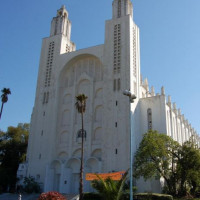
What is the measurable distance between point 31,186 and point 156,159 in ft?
53.9

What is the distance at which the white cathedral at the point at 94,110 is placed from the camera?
33.0m

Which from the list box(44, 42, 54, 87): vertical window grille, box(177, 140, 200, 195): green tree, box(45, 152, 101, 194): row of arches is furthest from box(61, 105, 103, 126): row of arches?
box(177, 140, 200, 195): green tree

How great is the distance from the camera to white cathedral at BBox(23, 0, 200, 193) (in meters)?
33.0

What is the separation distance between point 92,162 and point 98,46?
16.7 m

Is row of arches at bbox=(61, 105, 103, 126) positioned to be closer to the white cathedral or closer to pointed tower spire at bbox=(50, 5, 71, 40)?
the white cathedral

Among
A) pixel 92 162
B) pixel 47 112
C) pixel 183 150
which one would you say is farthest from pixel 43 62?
pixel 183 150

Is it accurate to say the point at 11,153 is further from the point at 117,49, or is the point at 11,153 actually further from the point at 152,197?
the point at 152,197

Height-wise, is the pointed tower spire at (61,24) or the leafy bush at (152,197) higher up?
the pointed tower spire at (61,24)

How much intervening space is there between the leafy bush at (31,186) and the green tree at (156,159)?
540 inches

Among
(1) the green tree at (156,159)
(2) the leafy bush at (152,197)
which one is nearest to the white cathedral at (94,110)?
(1) the green tree at (156,159)

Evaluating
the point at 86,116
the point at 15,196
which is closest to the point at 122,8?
the point at 86,116

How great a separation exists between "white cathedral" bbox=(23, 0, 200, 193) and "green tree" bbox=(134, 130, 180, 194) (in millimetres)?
3205

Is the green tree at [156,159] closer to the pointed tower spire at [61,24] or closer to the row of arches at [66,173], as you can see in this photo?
the row of arches at [66,173]

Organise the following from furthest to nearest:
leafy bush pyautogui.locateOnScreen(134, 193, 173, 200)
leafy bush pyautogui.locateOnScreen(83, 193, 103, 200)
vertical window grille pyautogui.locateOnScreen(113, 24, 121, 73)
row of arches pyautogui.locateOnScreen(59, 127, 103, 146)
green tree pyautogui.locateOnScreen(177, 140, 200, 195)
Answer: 1. vertical window grille pyautogui.locateOnScreen(113, 24, 121, 73)
2. row of arches pyautogui.locateOnScreen(59, 127, 103, 146)
3. green tree pyautogui.locateOnScreen(177, 140, 200, 195)
4. leafy bush pyautogui.locateOnScreen(83, 193, 103, 200)
5. leafy bush pyautogui.locateOnScreen(134, 193, 173, 200)
